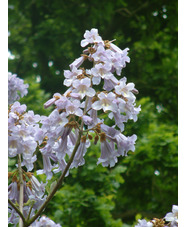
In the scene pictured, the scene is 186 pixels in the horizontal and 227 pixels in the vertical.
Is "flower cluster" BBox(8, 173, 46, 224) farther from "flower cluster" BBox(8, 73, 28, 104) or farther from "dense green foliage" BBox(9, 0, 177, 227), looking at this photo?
"dense green foliage" BBox(9, 0, 177, 227)

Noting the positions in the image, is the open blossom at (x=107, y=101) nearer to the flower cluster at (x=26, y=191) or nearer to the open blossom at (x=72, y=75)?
the open blossom at (x=72, y=75)

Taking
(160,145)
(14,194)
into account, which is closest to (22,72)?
Result: (160,145)

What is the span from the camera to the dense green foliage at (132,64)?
161 inches

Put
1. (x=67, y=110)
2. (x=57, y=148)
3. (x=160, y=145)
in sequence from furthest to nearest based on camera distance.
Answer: (x=160, y=145), (x=57, y=148), (x=67, y=110)

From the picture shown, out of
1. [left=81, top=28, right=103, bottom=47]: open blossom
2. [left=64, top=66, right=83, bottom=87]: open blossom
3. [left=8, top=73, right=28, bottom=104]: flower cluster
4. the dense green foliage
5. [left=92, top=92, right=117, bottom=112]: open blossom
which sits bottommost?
[left=92, top=92, right=117, bottom=112]: open blossom

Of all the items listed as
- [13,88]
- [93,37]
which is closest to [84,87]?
[93,37]

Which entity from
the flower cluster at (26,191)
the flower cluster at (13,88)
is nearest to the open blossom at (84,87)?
the flower cluster at (26,191)

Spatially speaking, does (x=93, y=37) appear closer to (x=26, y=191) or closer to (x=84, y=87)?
(x=84, y=87)

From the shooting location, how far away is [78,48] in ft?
17.9

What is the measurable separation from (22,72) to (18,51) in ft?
1.23

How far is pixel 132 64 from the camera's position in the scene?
5836 mm

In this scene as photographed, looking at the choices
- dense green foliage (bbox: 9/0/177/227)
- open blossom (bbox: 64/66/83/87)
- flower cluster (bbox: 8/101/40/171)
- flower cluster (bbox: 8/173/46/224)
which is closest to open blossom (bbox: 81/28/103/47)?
open blossom (bbox: 64/66/83/87)

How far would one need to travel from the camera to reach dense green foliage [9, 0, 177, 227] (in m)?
4.09
